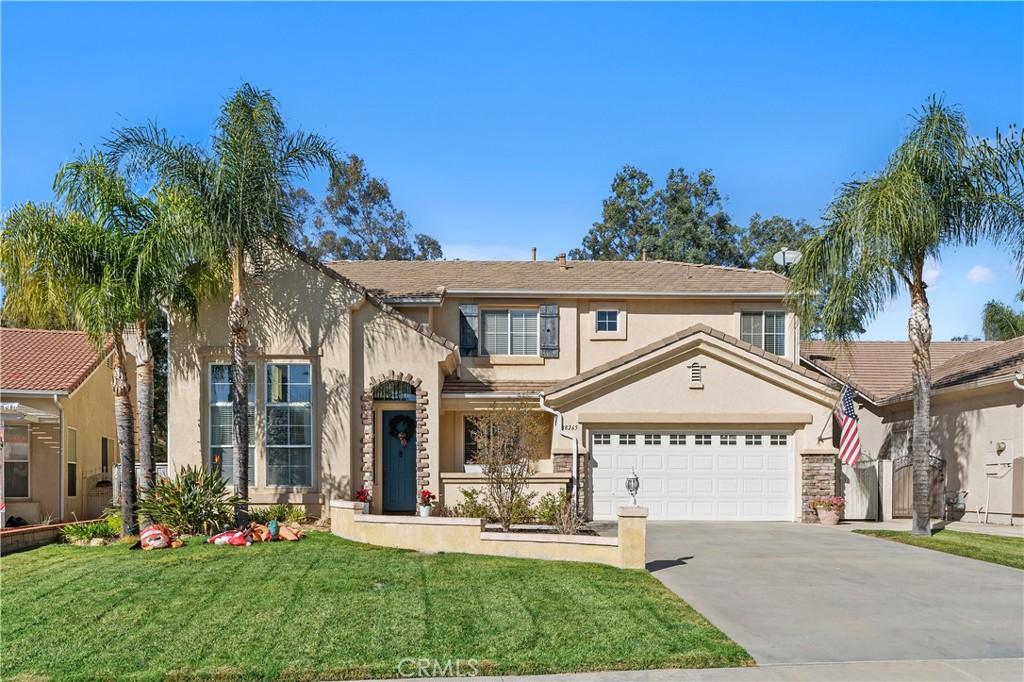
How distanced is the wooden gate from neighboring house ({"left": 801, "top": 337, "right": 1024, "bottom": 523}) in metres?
0.02

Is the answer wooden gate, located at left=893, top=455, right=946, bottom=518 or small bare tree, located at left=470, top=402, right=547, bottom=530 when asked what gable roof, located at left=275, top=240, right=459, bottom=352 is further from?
wooden gate, located at left=893, top=455, right=946, bottom=518

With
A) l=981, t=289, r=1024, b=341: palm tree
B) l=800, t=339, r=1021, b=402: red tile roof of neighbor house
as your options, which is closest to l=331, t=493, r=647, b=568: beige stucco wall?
l=800, t=339, r=1021, b=402: red tile roof of neighbor house

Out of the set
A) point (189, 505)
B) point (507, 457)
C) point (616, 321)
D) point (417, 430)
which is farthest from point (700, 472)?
point (189, 505)

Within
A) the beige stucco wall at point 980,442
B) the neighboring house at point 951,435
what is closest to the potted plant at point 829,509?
the neighboring house at point 951,435

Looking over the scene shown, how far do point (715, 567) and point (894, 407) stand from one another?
43.9ft

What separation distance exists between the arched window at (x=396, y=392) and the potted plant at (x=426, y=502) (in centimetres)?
235

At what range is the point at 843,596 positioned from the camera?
1273 centimetres

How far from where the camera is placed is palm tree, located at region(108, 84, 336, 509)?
719 inches

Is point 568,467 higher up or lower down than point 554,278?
lower down

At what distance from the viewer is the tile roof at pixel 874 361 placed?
27.3 m

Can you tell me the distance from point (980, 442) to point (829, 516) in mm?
3774

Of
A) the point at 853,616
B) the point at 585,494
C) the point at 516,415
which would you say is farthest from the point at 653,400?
the point at 853,616

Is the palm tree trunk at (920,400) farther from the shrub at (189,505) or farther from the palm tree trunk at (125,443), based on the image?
the palm tree trunk at (125,443)

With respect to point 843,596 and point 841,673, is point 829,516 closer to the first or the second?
point 843,596
